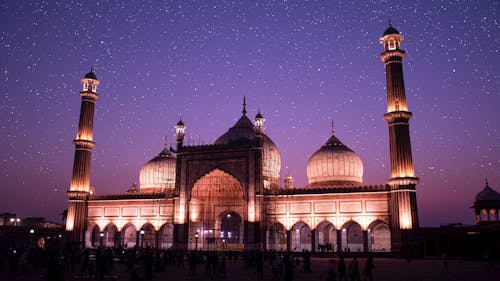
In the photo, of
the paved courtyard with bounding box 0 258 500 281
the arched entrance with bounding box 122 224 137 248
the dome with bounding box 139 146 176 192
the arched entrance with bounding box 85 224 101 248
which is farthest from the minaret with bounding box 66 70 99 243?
the paved courtyard with bounding box 0 258 500 281

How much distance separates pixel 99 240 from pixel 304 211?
1798 centimetres

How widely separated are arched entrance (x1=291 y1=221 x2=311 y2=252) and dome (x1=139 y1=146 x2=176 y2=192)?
517 inches

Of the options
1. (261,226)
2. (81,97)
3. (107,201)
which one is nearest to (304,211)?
(261,226)

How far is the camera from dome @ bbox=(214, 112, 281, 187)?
38094 millimetres

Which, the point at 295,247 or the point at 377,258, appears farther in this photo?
the point at 295,247

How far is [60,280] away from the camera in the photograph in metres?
8.68

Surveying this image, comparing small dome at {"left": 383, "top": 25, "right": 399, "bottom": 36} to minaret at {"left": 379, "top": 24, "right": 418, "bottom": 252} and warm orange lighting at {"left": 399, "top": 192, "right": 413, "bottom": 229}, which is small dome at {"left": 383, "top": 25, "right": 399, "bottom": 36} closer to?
minaret at {"left": 379, "top": 24, "right": 418, "bottom": 252}

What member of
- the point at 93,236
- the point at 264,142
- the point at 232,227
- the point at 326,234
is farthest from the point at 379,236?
the point at 93,236

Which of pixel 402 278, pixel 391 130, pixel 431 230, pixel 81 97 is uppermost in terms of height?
pixel 81 97

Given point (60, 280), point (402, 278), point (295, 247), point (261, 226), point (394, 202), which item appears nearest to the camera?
point (60, 280)

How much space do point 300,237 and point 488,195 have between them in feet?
53.3

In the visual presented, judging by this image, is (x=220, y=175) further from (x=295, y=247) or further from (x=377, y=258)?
(x=377, y=258)

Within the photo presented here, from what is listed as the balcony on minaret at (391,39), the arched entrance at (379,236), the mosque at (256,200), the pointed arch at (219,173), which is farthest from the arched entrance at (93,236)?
the balcony on minaret at (391,39)

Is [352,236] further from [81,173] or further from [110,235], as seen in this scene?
[81,173]
